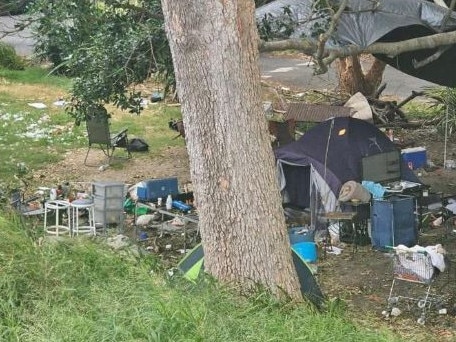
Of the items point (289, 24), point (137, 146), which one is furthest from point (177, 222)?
point (137, 146)

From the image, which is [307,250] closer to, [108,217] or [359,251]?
[359,251]

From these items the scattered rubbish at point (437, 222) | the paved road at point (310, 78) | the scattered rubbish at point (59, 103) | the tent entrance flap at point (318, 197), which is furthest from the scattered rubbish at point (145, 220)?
the paved road at point (310, 78)

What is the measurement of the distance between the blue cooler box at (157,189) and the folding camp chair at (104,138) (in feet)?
7.25

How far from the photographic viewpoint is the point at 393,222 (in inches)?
377

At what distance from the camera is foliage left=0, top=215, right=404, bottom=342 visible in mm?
4641

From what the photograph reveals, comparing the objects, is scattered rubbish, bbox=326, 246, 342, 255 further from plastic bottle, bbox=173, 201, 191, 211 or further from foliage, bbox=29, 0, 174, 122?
foliage, bbox=29, 0, 174, 122

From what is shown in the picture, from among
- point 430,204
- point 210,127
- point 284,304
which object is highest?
point 210,127

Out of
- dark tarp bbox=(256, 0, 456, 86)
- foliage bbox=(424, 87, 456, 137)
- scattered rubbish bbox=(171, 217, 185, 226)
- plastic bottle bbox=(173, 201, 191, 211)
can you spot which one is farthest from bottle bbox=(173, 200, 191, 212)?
foliage bbox=(424, 87, 456, 137)

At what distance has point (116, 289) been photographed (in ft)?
17.5

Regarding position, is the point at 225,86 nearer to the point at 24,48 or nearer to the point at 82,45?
the point at 82,45

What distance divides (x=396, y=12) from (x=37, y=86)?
39.1 ft

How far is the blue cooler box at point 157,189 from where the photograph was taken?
34.1 feet

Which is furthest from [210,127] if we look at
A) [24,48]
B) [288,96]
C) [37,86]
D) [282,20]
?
[24,48]

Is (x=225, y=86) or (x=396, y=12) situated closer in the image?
(x=225, y=86)
